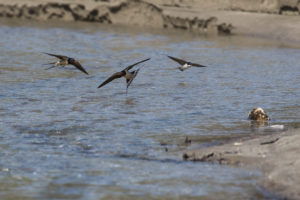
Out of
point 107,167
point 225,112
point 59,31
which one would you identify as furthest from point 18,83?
point 59,31

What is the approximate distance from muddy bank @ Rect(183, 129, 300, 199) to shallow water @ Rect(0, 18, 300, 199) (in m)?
0.23

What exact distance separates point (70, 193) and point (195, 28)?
23376 mm

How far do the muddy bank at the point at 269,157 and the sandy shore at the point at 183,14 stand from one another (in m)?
16.9

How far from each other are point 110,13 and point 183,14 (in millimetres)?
4030

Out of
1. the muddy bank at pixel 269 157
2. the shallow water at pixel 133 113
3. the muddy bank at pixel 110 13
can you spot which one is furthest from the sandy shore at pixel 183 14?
the muddy bank at pixel 269 157

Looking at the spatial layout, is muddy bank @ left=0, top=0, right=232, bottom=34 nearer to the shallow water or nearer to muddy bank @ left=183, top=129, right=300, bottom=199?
the shallow water

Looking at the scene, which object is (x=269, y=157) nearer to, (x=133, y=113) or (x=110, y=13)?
(x=133, y=113)

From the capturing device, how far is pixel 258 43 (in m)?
27.5

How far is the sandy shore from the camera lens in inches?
1139

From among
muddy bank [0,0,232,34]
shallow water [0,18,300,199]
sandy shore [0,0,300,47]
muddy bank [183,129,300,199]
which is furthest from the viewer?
muddy bank [0,0,232,34]

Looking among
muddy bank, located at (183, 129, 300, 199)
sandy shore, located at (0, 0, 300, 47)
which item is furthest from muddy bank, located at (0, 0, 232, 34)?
muddy bank, located at (183, 129, 300, 199)

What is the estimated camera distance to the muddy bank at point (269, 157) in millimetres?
8766

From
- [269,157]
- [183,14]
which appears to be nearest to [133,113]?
[269,157]

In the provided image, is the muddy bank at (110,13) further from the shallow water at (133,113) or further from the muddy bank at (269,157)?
the muddy bank at (269,157)
